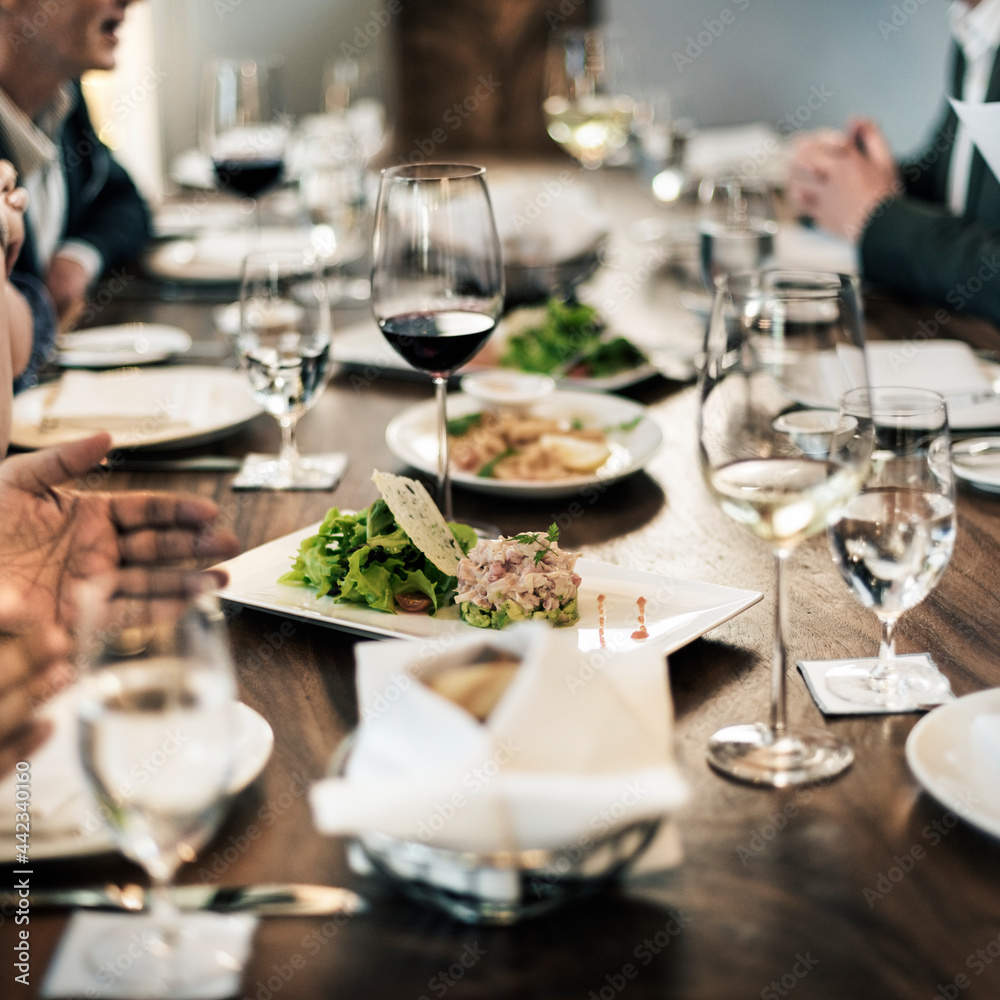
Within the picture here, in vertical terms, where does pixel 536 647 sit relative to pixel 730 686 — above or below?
above

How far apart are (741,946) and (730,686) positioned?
26cm

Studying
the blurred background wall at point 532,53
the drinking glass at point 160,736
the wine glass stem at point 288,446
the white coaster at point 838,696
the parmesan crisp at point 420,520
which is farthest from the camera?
the blurred background wall at point 532,53

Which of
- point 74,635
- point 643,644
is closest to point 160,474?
point 74,635

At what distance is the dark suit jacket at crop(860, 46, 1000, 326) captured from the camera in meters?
1.84

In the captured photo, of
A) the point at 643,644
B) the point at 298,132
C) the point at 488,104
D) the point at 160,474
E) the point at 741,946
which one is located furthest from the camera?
the point at 488,104

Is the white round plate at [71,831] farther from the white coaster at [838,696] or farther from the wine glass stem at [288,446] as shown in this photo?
the wine glass stem at [288,446]

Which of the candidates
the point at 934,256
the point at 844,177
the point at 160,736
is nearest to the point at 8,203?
the point at 160,736

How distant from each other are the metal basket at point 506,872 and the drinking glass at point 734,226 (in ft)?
3.96

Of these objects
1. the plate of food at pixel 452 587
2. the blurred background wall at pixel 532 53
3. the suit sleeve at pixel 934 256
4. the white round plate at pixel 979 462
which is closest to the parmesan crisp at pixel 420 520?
the plate of food at pixel 452 587

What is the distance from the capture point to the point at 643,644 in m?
0.82

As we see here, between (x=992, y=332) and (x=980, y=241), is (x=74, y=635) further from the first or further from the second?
(x=980, y=241)

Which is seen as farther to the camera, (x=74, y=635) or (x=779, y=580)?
(x=74, y=635)

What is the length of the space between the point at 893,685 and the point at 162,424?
887mm

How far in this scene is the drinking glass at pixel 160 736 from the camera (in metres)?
0.51
